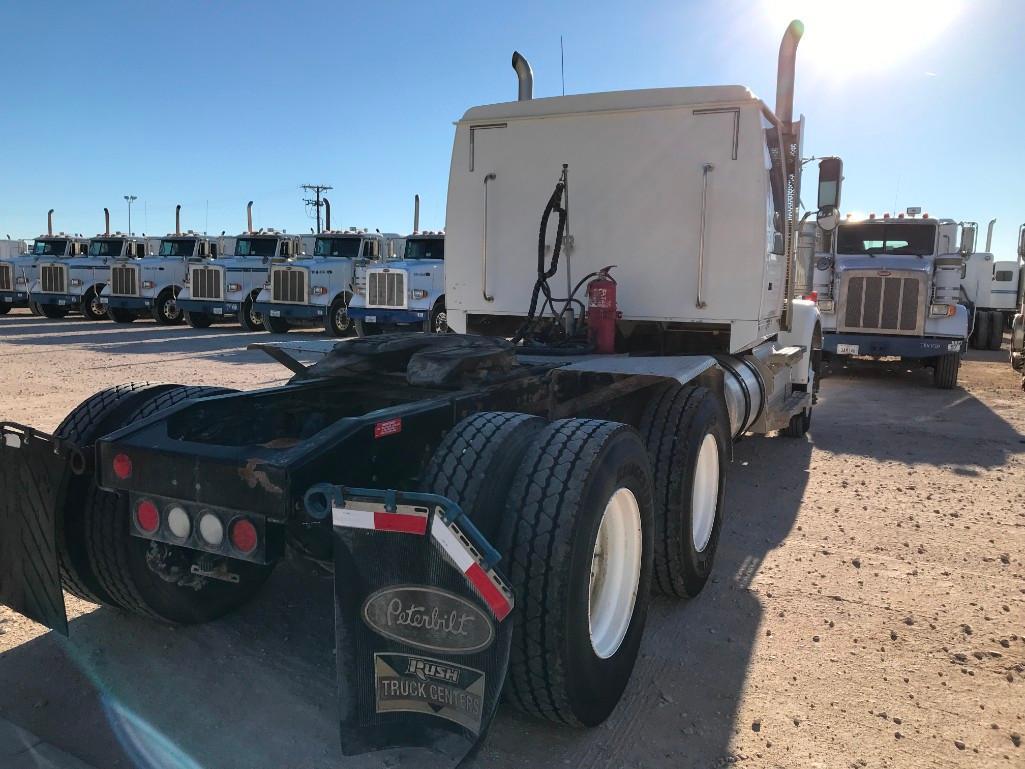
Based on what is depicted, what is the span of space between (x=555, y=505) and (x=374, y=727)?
2.89 feet

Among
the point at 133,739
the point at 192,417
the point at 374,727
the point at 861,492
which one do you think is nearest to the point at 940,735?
the point at 374,727

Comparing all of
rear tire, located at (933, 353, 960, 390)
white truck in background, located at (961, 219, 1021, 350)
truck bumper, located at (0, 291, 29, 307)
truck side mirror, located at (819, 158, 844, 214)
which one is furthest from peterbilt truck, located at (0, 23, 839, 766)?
truck bumper, located at (0, 291, 29, 307)

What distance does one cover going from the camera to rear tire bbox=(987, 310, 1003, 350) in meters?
19.5

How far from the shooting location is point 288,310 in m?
19.5

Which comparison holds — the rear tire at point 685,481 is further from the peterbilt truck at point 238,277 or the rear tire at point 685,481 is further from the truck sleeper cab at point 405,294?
the peterbilt truck at point 238,277

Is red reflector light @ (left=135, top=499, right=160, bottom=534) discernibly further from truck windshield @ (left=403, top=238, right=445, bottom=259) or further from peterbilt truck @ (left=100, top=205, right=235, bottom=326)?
peterbilt truck @ (left=100, top=205, right=235, bottom=326)

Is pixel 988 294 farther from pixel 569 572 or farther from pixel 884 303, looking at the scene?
pixel 569 572

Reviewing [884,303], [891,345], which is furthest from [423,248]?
[891,345]

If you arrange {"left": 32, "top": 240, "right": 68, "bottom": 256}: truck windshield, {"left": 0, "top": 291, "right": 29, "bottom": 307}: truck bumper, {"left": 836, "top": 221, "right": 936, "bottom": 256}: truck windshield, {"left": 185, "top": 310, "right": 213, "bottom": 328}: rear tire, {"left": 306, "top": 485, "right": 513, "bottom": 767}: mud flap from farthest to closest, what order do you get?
{"left": 32, "top": 240, "right": 68, "bottom": 256}: truck windshield → {"left": 0, "top": 291, "right": 29, "bottom": 307}: truck bumper → {"left": 185, "top": 310, "right": 213, "bottom": 328}: rear tire → {"left": 836, "top": 221, "right": 936, "bottom": 256}: truck windshield → {"left": 306, "top": 485, "right": 513, "bottom": 767}: mud flap

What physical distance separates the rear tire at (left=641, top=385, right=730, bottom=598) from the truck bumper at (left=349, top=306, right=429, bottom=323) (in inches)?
537

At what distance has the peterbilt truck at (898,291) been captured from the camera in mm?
Result: 12008

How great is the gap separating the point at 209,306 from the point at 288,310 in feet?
9.96

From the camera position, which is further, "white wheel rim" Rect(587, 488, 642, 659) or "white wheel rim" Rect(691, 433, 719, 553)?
"white wheel rim" Rect(691, 433, 719, 553)

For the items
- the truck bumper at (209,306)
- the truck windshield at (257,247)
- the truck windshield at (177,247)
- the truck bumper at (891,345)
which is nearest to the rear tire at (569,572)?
the truck bumper at (891,345)
